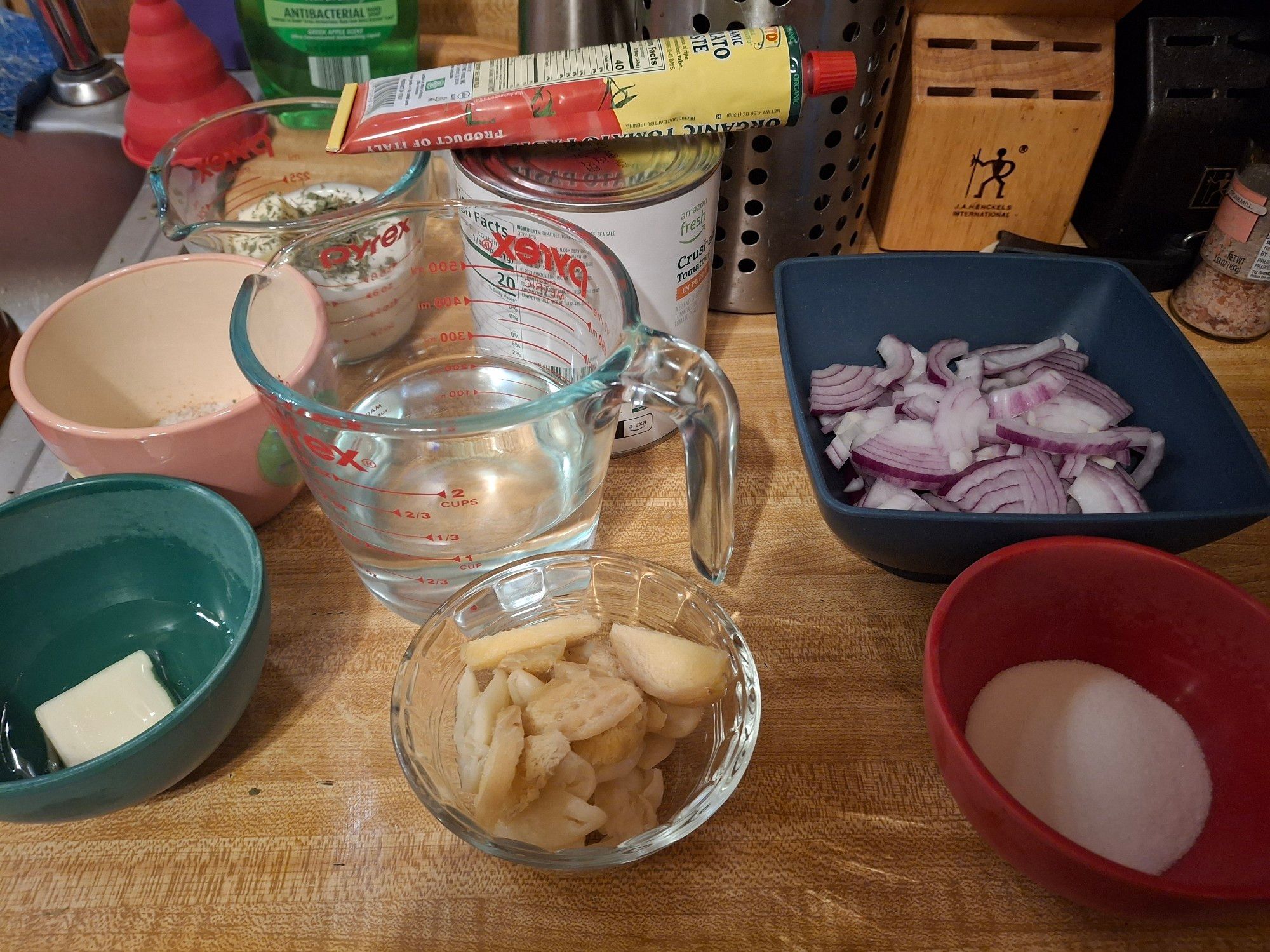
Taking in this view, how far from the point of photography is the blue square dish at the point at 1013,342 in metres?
0.56

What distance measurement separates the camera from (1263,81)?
809 mm

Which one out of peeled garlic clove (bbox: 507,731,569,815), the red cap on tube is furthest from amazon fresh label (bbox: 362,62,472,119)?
peeled garlic clove (bbox: 507,731,569,815)

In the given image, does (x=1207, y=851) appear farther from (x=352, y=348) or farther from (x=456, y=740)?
(x=352, y=348)

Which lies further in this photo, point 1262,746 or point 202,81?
point 202,81

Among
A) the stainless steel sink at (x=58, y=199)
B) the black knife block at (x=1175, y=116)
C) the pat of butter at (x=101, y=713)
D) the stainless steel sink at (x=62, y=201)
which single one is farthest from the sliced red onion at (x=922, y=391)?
the stainless steel sink at (x=58, y=199)

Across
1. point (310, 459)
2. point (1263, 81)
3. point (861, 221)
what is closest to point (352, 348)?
point (310, 459)

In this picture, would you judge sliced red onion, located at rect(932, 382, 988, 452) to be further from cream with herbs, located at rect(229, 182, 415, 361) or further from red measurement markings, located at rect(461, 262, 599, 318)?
cream with herbs, located at rect(229, 182, 415, 361)

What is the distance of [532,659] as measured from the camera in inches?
20.7

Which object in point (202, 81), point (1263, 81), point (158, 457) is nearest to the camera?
point (158, 457)

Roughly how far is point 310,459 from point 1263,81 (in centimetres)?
88

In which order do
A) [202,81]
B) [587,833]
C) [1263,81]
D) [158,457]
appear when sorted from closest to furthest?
1. [587,833]
2. [158,457]
3. [1263,81]
4. [202,81]

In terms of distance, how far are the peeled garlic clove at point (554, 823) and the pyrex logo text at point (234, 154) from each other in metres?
0.68

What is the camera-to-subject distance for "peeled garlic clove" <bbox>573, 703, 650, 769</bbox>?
0.49 m

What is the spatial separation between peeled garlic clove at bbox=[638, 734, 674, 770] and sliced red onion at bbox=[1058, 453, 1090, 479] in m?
0.37
